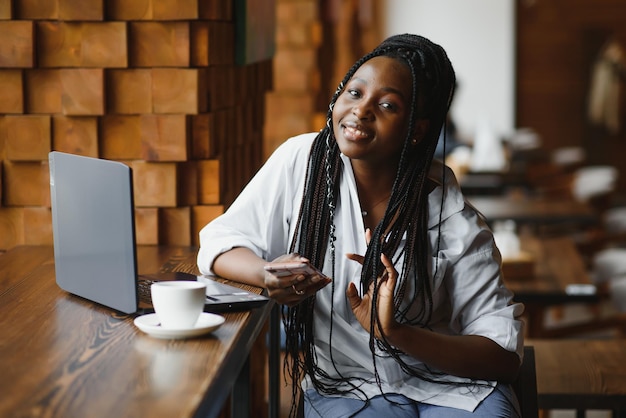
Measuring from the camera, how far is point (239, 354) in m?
1.56

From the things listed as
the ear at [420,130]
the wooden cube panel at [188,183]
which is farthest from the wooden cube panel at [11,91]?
the ear at [420,130]

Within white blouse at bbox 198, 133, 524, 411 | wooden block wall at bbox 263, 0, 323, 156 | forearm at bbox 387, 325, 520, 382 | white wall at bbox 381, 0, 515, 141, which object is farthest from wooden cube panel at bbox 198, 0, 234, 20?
white wall at bbox 381, 0, 515, 141

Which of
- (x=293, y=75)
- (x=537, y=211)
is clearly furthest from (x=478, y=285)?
(x=537, y=211)

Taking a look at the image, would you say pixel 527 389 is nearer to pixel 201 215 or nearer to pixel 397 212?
pixel 397 212

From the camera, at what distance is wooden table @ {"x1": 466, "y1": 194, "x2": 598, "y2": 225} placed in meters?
5.16

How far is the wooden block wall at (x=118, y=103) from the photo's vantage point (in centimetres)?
Answer: 247

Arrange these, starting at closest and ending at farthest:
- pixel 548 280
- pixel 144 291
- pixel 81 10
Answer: pixel 144 291 → pixel 81 10 → pixel 548 280

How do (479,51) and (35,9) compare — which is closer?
(35,9)

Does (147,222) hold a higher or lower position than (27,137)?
lower

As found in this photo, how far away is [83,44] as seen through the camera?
247 cm

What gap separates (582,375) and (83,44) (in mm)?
1534

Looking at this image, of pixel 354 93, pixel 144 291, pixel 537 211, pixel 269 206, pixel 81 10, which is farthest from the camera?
pixel 537 211

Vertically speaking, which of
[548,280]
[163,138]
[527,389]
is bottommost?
[548,280]

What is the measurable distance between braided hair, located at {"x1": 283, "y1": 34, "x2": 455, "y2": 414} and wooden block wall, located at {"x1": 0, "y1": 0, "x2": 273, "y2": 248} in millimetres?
581
